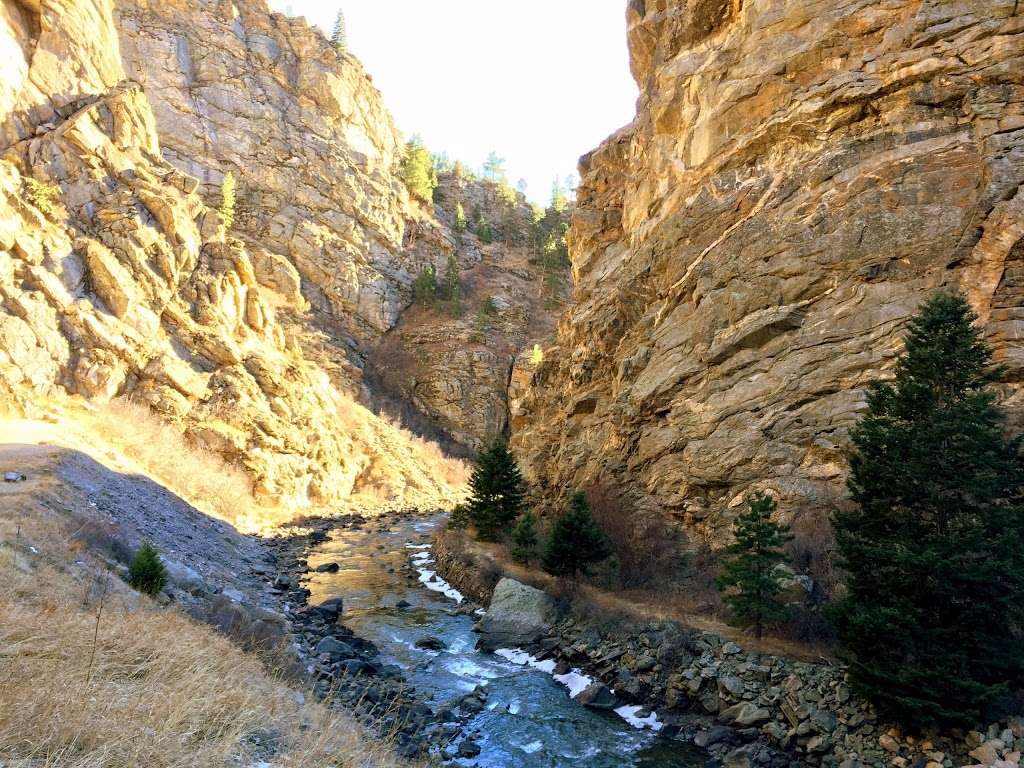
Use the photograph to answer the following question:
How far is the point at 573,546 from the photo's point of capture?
66.4ft

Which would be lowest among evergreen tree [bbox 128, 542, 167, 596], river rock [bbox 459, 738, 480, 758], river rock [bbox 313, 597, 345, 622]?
river rock [bbox 313, 597, 345, 622]

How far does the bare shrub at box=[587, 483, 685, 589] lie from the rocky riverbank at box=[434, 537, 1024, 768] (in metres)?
3.29

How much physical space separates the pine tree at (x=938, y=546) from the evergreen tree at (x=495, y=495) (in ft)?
59.6

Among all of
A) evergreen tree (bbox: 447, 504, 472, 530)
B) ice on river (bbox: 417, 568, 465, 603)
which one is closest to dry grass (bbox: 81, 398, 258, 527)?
evergreen tree (bbox: 447, 504, 472, 530)

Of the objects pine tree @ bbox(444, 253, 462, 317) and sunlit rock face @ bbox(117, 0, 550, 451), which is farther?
pine tree @ bbox(444, 253, 462, 317)

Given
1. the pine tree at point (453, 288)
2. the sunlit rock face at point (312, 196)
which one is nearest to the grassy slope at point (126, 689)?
the sunlit rock face at point (312, 196)

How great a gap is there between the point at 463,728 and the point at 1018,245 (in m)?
19.2

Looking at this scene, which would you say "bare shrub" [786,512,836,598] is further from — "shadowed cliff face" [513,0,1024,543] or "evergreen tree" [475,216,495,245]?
"evergreen tree" [475,216,495,245]

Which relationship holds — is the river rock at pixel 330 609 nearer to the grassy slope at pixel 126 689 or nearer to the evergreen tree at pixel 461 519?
the grassy slope at pixel 126 689

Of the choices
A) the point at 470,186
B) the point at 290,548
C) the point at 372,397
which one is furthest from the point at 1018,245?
the point at 470,186

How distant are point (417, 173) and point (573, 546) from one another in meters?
70.8

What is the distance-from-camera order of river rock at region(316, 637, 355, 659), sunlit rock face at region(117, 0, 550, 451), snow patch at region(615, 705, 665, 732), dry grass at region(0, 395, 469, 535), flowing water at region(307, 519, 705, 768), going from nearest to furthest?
flowing water at region(307, 519, 705, 768), snow patch at region(615, 705, 665, 732), river rock at region(316, 637, 355, 659), dry grass at region(0, 395, 469, 535), sunlit rock face at region(117, 0, 550, 451)

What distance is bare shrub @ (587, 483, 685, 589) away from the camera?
65.5 ft

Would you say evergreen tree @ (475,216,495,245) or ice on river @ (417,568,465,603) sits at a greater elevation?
evergreen tree @ (475,216,495,245)
